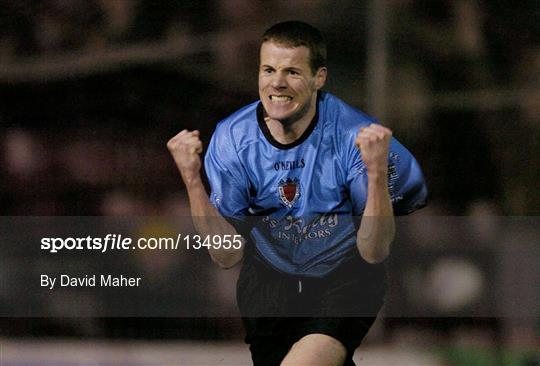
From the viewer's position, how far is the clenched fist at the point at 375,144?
4.09 m

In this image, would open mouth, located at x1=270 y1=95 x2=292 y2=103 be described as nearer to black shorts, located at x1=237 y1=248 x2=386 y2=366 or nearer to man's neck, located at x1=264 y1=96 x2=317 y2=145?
man's neck, located at x1=264 y1=96 x2=317 y2=145

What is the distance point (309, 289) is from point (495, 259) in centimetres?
65

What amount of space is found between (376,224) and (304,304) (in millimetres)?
382

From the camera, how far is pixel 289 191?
414 cm

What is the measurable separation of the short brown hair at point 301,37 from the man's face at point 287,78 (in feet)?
0.05

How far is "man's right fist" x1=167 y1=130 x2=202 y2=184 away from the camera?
4137 mm

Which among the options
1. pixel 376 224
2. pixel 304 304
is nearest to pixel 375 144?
pixel 376 224

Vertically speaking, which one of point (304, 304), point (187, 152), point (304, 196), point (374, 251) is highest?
point (187, 152)

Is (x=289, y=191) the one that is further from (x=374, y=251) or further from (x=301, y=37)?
(x=301, y=37)

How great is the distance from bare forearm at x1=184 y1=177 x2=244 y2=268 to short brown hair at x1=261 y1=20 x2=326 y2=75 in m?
0.55

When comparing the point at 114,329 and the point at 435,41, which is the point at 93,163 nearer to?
the point at 114,329

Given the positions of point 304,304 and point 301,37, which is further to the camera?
point 304,304

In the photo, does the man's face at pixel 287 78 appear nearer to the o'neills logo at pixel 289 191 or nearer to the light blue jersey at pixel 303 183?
the light blue jersey at pixel 303 183

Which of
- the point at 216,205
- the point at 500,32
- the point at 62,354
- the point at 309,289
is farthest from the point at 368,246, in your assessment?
the point at 62,354
